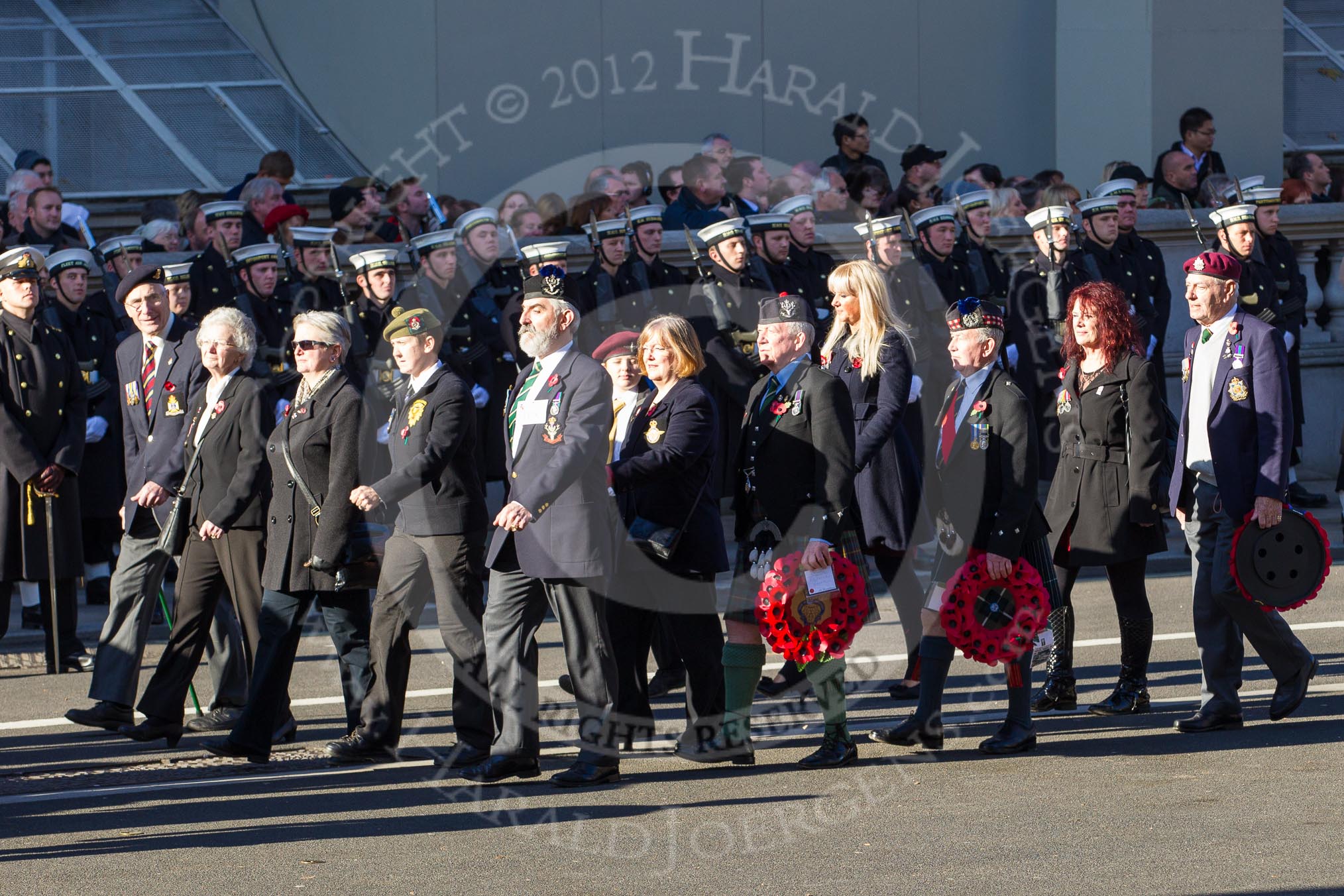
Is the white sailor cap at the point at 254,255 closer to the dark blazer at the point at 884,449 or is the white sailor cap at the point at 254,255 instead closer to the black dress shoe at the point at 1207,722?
the dark blazer at the point at 884,449

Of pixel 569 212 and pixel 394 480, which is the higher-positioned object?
pixel 569 212

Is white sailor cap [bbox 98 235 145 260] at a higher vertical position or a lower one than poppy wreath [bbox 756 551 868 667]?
higher

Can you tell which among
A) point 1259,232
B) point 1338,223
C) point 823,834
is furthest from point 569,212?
point 823,834

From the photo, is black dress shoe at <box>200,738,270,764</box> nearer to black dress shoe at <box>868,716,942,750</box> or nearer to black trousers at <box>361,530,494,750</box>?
black trousers at <box>361,530,494,750</box>

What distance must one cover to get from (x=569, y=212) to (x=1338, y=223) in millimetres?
5810

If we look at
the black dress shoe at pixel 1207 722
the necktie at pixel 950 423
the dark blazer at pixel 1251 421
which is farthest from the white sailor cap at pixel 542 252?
the black dress shoe at pixel 1207 722

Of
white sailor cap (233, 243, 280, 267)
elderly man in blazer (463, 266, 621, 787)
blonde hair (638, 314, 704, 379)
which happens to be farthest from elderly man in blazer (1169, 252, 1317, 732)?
white sailor cap (233, 243, 280, 267)

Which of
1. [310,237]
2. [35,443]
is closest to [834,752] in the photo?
[35,443]

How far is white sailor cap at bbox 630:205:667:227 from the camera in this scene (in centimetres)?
1302

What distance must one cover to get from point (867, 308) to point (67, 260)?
5.22 metres

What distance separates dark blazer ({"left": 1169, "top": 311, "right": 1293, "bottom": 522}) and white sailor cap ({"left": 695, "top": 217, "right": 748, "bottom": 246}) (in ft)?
15.1

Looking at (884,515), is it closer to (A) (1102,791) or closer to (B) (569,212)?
(A) (1102,791)

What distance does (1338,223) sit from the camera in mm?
15016

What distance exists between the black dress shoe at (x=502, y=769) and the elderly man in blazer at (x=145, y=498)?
1.65 m
